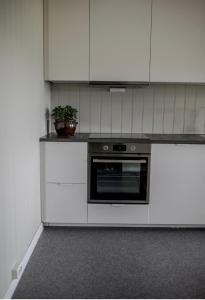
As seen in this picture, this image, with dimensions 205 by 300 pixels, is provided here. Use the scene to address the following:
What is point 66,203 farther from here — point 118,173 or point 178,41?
point 178,41

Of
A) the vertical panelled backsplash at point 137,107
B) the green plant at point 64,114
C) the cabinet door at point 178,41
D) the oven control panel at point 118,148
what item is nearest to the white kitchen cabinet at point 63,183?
the oven control panel at point 118,148

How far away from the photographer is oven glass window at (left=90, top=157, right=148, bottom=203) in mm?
2695

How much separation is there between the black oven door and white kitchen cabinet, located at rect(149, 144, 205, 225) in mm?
102

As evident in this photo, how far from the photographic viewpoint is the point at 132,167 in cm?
271

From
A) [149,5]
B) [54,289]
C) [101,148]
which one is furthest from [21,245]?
[149,5]

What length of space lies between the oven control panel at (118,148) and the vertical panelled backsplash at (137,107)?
2.01ft

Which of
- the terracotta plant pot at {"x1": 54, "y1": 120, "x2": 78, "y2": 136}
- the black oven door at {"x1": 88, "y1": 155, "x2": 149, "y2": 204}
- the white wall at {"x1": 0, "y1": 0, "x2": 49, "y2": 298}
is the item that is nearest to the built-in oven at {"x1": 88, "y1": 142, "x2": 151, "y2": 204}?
the black oven door at {"x1": 88, "y1": 155, "x2": 149, "y2": 204}

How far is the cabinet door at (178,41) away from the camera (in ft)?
8.94

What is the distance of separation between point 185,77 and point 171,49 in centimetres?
32

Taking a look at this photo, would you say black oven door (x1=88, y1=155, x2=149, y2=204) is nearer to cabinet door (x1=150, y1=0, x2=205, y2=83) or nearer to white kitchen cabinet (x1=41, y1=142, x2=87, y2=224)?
white kitchen cabinet (x1=41, y1=142, x2=87, y2=224)

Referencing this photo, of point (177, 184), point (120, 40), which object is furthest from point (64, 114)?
point (177, 184)

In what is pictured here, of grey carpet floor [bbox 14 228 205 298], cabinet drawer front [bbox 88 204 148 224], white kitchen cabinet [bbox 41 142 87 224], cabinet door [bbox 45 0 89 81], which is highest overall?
cabinet door [bbox 45 0 89 81]

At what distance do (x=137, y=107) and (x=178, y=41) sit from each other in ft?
2.75

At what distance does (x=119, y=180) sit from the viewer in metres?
2.75
